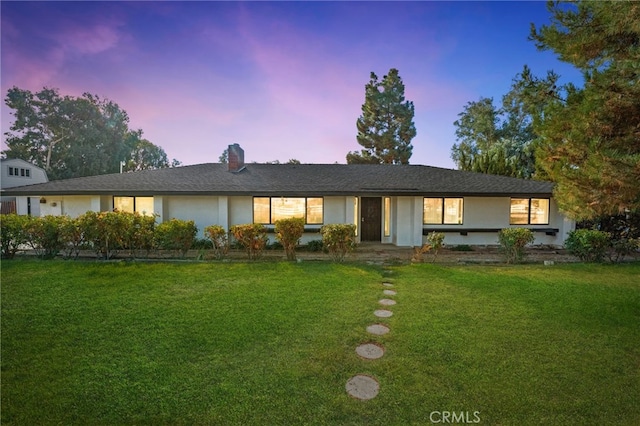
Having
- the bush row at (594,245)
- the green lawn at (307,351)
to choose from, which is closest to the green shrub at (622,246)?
the bush row at (594,245)

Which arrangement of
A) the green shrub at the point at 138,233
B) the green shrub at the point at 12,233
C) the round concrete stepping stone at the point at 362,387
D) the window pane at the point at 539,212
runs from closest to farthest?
the round concrete stepping stone at the point at 362,387
the green shrub at the point at 12,233
the green shrub at the point at 138,233
the window pane at the point at 539,212

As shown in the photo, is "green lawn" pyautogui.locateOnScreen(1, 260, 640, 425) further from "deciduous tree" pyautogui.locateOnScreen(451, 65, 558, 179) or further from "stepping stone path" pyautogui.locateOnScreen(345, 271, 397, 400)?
"deciduous tree" pyautogui.locateOnScreen(451, 65, 558, 179)

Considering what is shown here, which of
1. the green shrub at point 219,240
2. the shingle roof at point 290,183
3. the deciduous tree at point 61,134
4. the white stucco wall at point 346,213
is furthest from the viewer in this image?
the deciduous tree at point 61,134

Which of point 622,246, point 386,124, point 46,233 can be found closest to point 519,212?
point 622,246

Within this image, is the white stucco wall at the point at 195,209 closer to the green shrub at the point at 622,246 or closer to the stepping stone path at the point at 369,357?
the stepping stone path at the point at 369,357

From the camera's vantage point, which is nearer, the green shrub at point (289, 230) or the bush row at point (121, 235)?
the bush row at point (121, 235)

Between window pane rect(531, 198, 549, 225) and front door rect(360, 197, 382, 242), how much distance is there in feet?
19.1

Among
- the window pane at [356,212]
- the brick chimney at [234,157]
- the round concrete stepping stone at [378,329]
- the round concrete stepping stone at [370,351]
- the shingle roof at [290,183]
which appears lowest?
the round concrete stepping stone at [370,351]

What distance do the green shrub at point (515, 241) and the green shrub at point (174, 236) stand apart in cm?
951

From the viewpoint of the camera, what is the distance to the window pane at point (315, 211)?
1159 centimetres

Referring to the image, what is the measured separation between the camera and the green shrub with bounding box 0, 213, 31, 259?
8.55 meters

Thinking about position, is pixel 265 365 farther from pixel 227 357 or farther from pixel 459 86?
pixel 459 86

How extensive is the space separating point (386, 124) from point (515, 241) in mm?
24482

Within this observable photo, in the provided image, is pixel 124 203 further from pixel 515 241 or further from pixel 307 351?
pixel 515 241
